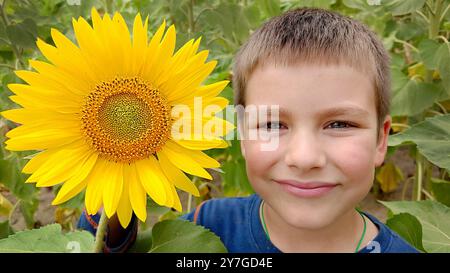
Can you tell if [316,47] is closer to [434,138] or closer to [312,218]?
[312,218]

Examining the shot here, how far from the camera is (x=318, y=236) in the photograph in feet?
2.87

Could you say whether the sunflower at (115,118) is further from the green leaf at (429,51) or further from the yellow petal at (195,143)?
the green leaf at (429,51)

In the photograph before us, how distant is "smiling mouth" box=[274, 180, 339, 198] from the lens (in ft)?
2.39

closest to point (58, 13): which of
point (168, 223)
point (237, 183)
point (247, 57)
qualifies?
point (237, 183)

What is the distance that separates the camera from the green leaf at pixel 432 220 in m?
0.90

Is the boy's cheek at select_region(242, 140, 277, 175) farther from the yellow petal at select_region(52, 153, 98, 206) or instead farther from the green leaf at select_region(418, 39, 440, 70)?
the green leaf at select_region(418, 39, 440, 70)

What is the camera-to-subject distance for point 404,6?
4.44 ft

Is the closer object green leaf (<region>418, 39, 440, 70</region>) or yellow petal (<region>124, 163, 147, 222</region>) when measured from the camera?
yellow petal (<region>124, 163, 147, 222</region>)

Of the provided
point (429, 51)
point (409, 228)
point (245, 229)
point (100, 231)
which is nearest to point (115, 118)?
point (100, 231)

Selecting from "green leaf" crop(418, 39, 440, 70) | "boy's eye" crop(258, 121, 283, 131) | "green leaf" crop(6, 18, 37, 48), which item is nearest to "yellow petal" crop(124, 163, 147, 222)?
"boy's eye" crop(258, 121, 283, 131)

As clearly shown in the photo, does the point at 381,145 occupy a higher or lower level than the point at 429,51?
lower

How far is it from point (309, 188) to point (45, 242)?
0.35m

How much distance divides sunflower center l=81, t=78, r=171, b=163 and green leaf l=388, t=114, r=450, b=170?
1.71 ft

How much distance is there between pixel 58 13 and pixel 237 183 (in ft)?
2.67
